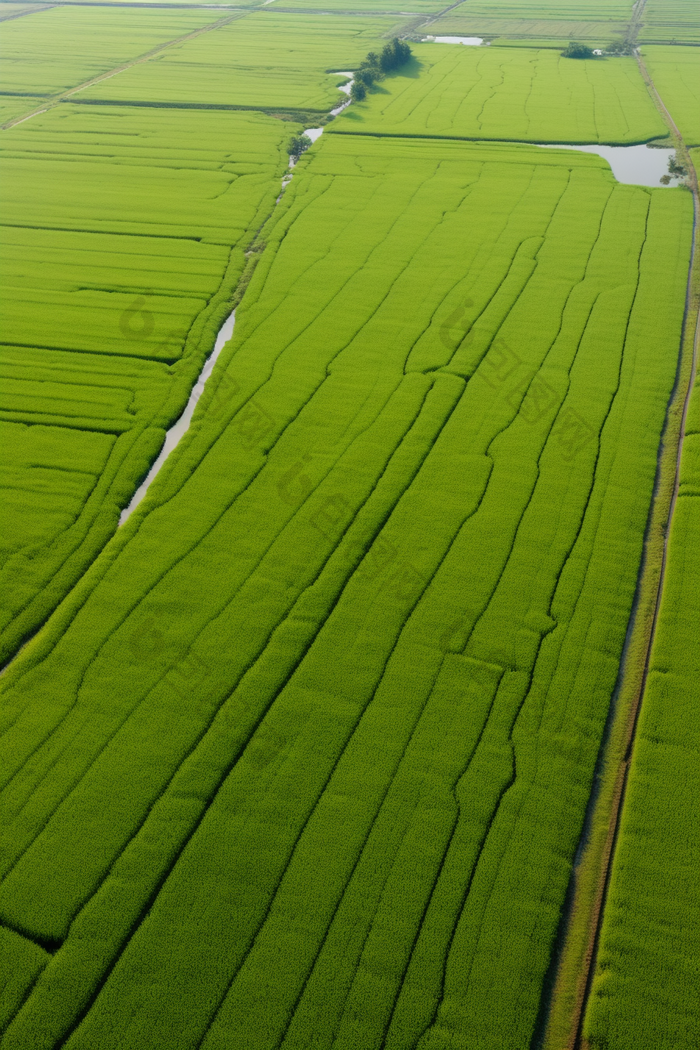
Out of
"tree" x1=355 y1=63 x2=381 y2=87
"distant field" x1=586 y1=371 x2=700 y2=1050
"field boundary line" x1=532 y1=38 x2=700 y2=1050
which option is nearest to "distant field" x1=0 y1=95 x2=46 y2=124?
"tree" x1=355 y1=63 x2=381 y2=87

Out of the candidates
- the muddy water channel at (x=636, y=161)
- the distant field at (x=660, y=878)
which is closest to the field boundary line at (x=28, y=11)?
the muddy water channel at (x=636, y=161)

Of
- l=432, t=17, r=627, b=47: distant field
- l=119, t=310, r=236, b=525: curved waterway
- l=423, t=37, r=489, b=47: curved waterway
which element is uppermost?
l=432, t=17, r=627, b=47: distant field

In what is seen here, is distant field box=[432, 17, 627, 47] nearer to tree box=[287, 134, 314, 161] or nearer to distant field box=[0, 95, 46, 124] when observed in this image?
tree box=[287, 134, 314, 161]

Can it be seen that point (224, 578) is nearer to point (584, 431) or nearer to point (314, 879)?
point (314, 879)

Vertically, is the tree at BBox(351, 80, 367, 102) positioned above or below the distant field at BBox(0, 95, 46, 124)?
above

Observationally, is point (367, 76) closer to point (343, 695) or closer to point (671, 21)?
point (671, 21)

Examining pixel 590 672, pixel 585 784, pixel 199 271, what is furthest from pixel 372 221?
pixel 585 784
